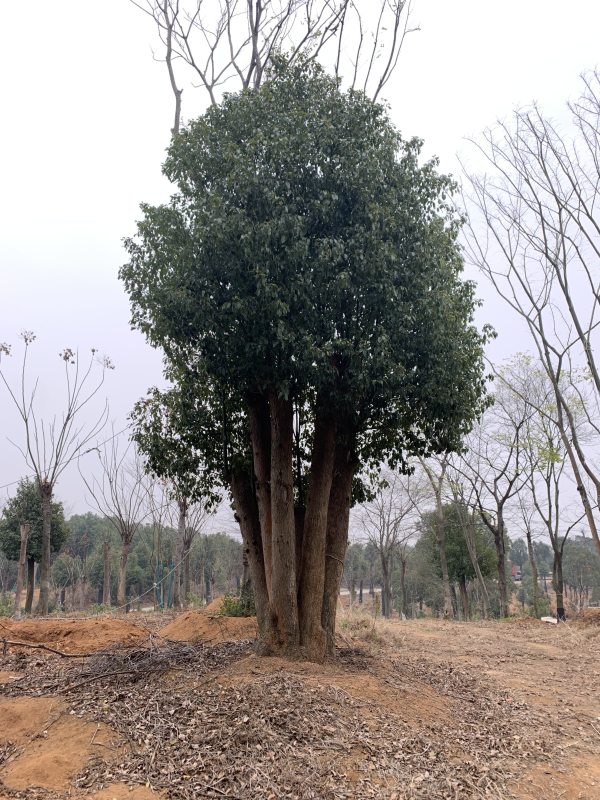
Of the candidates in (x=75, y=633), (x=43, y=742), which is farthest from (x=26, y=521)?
(x=43, y=742)

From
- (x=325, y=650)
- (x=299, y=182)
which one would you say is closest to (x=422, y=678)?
(x=325, y=650)

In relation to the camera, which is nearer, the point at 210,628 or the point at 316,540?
the point at 316,540

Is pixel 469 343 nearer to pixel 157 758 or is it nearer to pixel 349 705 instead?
pixel 349 705

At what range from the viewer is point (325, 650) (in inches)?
276

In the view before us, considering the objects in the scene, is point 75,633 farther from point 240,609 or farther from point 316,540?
point 316,540

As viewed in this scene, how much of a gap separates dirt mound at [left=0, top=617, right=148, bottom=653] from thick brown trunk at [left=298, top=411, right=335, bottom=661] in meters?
3.23

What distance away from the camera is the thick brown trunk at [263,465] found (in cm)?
723

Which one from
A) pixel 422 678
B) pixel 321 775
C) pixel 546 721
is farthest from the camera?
pixel 422 678

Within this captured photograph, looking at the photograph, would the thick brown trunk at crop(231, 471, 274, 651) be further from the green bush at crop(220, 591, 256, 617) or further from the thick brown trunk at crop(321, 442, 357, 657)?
the green bush at crop(220, 591, 256, 617)

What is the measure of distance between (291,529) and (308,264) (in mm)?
2944

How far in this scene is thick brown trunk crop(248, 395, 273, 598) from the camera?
7.23 meters

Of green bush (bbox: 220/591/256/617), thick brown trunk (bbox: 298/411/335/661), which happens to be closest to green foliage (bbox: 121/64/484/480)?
thick brown trunk (bbox: 298/411/335/661)

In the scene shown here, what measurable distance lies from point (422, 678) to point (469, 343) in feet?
13.7

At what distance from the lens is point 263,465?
23.9ft
